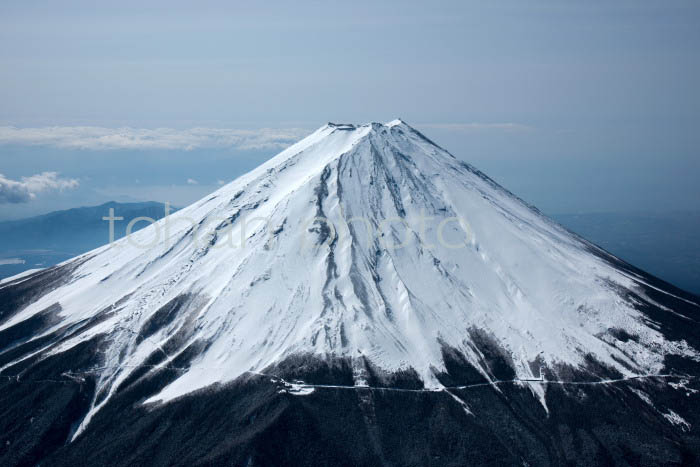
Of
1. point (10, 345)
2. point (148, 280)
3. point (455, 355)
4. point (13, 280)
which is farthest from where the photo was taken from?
point (13, 280)

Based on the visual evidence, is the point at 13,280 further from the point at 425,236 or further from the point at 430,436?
the point at 430,436

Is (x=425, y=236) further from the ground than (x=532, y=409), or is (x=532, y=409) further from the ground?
(x=425, y=236)

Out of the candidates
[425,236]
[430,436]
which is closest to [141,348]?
[430,436]

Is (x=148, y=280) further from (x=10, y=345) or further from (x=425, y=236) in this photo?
(x=425, y=236)

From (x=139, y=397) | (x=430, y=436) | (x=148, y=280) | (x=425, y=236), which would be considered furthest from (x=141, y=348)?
(x=425, y=236)

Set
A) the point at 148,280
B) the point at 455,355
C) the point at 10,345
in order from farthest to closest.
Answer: the point at 148,280, the point at 10,345, the point at 455,355

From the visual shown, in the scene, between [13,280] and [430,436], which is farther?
[13,280]

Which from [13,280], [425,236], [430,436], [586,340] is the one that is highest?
[425,236]
